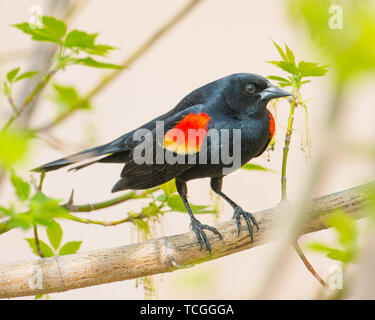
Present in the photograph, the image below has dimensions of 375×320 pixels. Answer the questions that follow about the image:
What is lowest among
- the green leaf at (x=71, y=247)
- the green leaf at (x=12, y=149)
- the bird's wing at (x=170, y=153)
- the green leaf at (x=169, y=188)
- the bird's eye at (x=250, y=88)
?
the green leaf at (x=71, y=247)

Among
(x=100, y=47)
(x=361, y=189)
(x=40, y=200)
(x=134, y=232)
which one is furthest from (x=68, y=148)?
(x=361, y=189)

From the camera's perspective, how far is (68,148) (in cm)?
168

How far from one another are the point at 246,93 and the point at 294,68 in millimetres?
545

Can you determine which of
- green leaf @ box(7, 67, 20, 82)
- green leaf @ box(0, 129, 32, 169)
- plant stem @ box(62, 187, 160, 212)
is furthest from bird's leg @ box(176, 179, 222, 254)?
green leaf @ box(0, 129, 32, 169)

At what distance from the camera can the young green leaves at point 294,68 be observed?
1.10 metres

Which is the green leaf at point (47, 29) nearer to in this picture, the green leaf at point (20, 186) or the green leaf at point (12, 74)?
the green leaf at point (12, 74)

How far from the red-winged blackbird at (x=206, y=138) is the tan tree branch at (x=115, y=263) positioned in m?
0.13

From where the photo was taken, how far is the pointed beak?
1.57 metres

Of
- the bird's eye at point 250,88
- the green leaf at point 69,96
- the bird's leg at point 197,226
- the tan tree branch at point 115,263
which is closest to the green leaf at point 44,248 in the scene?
the tan tree branch at point 115,263

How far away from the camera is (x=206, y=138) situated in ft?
5.08

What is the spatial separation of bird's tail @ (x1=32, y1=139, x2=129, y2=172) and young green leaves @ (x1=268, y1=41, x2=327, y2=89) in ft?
2.54

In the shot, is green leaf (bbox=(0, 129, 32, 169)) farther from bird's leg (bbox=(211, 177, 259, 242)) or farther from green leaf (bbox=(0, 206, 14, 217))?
bird's leg (bbox=(211, 177, 259, 242))

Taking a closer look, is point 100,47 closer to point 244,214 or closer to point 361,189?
point 244,214

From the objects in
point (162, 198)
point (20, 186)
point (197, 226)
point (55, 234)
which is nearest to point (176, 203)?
point (162, 198)
